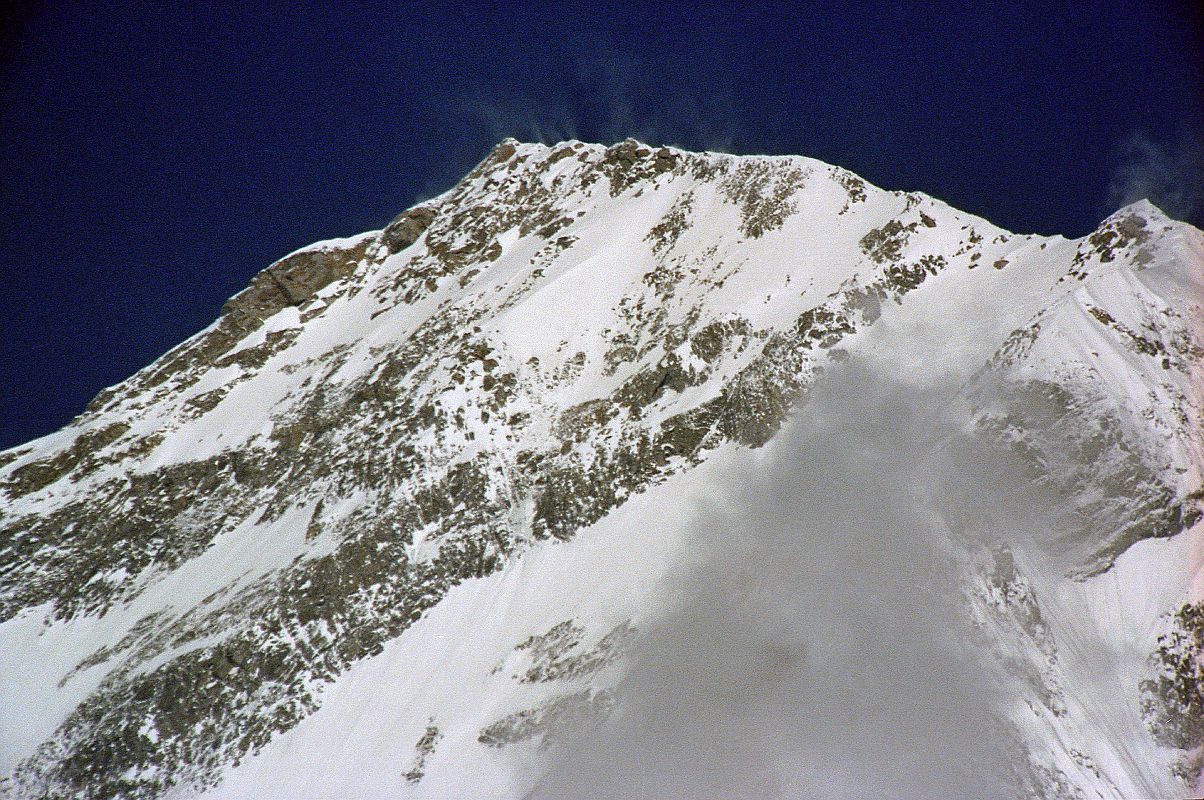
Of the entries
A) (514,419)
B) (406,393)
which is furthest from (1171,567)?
(406,393)

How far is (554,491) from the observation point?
47.4 metres

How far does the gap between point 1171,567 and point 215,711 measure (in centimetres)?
4622

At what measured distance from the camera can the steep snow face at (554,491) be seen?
36.2 meters

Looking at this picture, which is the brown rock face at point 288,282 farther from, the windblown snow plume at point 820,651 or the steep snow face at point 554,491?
the windblown snow plume at point 820,651

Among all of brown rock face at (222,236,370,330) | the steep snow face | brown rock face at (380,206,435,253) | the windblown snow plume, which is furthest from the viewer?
brown rock face at (380,206,435,253)

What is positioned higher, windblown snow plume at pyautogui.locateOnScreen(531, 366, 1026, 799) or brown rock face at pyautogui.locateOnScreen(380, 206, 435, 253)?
brown rock face at pyautogui.locateOnScreen(380, 206, 435, 253)

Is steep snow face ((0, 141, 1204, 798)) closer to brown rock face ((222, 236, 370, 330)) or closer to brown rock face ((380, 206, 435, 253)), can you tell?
brown rock face ((222, 236, 370, 330))

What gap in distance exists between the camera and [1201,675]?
1339 inches

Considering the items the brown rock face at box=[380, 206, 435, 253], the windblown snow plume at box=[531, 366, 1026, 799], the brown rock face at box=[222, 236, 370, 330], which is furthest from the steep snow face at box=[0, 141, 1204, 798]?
the brown rock face at box=[380, 206, 435, 253]

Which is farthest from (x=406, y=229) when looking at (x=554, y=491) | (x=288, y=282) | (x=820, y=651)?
(x=820, y=651)

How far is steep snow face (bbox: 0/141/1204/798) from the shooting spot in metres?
36.2

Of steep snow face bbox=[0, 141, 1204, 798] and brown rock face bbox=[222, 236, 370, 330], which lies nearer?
steep snow face bbox=[0, 141, 1204, 798]

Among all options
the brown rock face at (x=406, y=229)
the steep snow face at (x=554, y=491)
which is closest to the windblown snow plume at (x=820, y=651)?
the steep snow face at (x=554, y=491)

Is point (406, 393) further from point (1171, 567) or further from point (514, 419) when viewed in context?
point (1171, 567)
